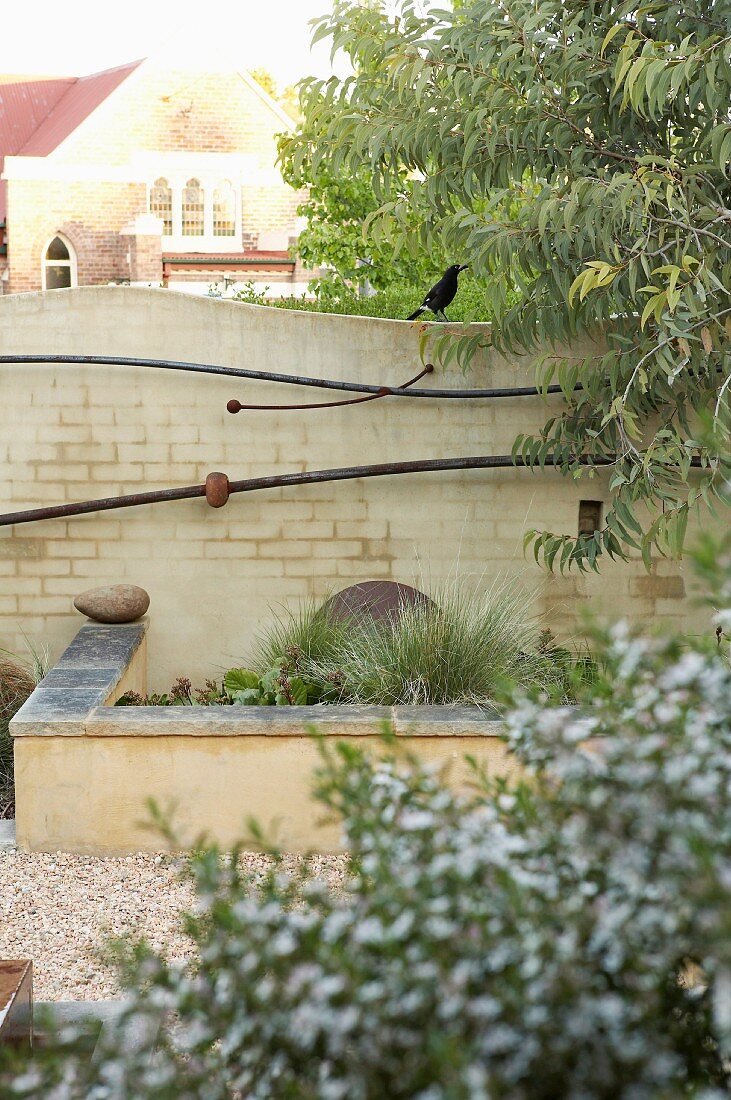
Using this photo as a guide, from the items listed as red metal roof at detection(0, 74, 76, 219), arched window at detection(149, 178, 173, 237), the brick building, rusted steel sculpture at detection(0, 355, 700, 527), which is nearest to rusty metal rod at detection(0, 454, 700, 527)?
rusted steel sculpture at detection(0, 355, 700, 527)

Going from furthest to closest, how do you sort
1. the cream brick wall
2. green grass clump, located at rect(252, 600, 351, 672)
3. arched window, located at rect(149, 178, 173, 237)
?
arched window, located at rect(149, 178, 173, 237) → the cream brick wall → green grass clump, located at rect(252, 600, 351, 672)

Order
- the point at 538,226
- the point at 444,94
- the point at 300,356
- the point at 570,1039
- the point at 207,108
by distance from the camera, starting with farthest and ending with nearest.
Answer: the point at 207,108 < the point at 300,356 < the point at 444,94 < the point at 538,226 < the point at 570,1039

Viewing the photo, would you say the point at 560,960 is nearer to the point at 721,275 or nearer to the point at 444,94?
the point at 721,275

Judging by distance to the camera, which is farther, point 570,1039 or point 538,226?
point 538,226

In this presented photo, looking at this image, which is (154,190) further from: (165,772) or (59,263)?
(165,772)

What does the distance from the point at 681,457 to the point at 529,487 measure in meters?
1.71

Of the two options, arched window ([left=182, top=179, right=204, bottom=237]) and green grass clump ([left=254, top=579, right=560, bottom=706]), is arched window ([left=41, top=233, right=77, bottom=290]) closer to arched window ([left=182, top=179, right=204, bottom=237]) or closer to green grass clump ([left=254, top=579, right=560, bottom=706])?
arched window ([left=182, top=179, right=204, bottom=237])

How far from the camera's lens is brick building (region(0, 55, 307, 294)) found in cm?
2048

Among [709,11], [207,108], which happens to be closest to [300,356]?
[709,11]

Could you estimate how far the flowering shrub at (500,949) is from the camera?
1171 mm

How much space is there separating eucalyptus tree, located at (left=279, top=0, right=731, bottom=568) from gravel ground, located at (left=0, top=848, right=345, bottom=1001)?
215cm

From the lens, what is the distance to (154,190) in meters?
21.6

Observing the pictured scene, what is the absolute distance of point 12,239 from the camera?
67.2ft

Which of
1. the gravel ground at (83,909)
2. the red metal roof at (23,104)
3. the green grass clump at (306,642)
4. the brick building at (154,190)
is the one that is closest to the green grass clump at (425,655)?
the green grass clump at (306,642)
